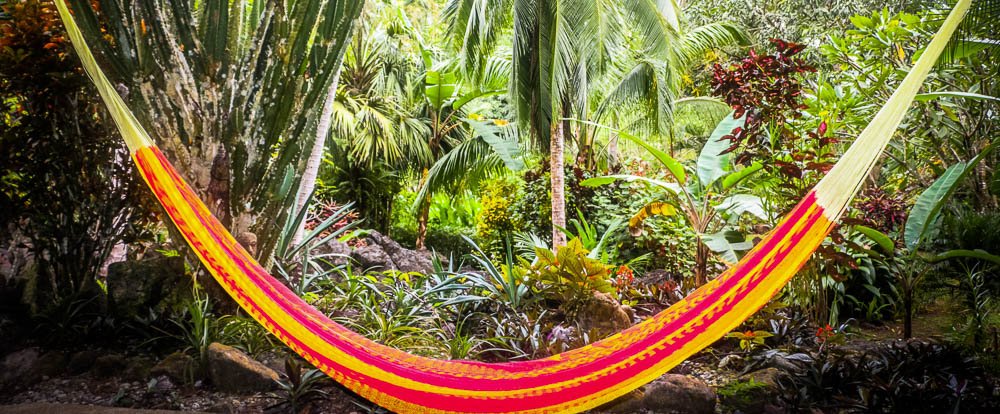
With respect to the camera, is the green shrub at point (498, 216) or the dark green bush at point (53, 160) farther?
the green shrub at point (498, 216)

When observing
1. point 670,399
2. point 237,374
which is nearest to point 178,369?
point 237,374

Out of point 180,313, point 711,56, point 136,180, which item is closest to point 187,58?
point 136,180

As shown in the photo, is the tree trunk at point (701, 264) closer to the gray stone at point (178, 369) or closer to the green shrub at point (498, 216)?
the gray stone at point (178, 369)

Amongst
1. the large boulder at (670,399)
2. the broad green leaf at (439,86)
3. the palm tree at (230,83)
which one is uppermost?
the broad green leaf at (439,86)

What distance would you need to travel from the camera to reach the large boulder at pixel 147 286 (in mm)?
2510

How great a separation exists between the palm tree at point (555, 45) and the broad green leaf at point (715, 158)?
3.16 ft

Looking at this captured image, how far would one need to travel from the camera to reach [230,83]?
98.8 inches

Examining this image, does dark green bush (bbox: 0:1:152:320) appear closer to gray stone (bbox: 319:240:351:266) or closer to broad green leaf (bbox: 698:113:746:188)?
gray stone (bbox: 319:240:351:266)

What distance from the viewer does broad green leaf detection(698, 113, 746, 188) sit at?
3.03m

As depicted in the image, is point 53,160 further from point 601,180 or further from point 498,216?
point 498,216

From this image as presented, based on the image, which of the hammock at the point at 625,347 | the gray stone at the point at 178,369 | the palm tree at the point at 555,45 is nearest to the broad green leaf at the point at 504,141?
the palm tree at the point at 555,45

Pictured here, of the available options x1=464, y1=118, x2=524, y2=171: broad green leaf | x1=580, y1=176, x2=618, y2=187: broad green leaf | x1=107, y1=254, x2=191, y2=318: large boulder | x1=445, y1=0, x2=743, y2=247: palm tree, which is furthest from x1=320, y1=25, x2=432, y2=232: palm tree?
x1=107, y1=254, x2=191, y2=318: large boulder

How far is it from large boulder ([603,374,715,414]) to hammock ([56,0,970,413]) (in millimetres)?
346

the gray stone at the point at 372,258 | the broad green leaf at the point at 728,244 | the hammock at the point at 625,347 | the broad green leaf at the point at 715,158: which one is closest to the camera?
the hammock at the point at 625,347
